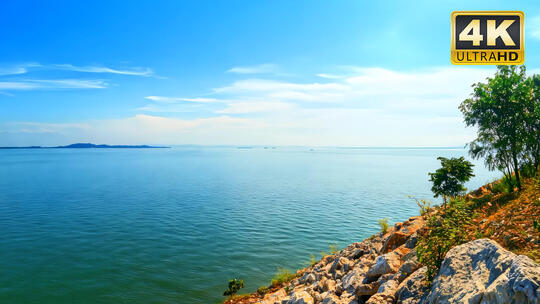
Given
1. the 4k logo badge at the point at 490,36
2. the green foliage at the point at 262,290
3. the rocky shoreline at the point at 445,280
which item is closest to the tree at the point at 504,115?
the 4k logo badge at the point at 490,36

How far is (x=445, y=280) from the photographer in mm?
8852

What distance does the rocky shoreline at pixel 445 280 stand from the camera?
6898mm

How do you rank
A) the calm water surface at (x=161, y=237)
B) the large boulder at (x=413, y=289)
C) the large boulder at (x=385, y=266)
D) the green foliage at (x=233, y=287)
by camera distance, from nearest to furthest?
the large boulder at (x=413, y=289) → the large boulder at (x=385, y=266) → the green foliage at (x=233, y=287) → the calm water surface at (x=161, y=237)

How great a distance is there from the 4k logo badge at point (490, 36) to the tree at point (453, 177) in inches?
405

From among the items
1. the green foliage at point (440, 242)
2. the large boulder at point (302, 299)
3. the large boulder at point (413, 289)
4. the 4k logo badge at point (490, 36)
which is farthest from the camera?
the 4k logo badge at point (490, 36)

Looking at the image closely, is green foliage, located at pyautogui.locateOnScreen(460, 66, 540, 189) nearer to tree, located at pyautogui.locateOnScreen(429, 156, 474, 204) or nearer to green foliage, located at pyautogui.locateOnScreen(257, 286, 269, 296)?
tree, located at pyautogui.locateOnScreen(429, 156, 474, 204)

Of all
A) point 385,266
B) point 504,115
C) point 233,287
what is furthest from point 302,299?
point 504,115

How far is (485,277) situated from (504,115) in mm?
19524

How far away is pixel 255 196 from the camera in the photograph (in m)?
63.8

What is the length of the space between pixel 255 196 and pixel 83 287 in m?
42.4

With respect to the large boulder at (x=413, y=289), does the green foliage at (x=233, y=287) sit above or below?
below

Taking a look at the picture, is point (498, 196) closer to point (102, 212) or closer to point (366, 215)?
point (366, 215)

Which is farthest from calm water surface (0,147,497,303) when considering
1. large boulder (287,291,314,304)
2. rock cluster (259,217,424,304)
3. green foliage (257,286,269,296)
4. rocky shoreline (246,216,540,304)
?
rocky shoreline (246,216,540,304)

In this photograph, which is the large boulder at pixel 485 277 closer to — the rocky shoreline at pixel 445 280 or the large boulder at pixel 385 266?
the rocky shoreline at pixel 445 280
